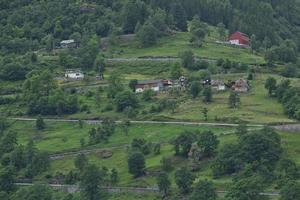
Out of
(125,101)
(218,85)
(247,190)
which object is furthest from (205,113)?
(247,190)

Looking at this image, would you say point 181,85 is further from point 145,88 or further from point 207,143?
point 207,143

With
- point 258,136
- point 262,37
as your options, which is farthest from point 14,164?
point 262,37

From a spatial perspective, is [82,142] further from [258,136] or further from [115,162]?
[258,136]

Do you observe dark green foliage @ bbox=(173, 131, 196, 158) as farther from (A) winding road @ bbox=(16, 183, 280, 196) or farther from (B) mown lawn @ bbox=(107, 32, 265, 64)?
(B) mown lawn @ bbox=(107, 32, 265, 64)

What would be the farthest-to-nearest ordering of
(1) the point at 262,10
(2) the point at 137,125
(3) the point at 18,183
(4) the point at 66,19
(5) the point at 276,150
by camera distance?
1. (1) the point at 262,10
2. (4) the point at 66,19
3. (2) the point at 137,125
4. (3) the point at 18,183
5. (5) the point at 276,150

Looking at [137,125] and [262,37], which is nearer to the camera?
[137,125]

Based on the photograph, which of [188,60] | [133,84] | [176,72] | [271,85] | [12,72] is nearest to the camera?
[271,85]

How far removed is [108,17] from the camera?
7028 inches

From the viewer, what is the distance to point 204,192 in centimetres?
9606

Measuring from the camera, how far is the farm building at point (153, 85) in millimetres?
138875

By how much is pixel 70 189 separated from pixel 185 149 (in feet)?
47.7

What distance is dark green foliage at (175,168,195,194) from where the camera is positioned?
332ft

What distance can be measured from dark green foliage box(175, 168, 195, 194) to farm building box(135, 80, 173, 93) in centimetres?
3811

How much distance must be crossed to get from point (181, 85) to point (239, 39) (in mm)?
40689
